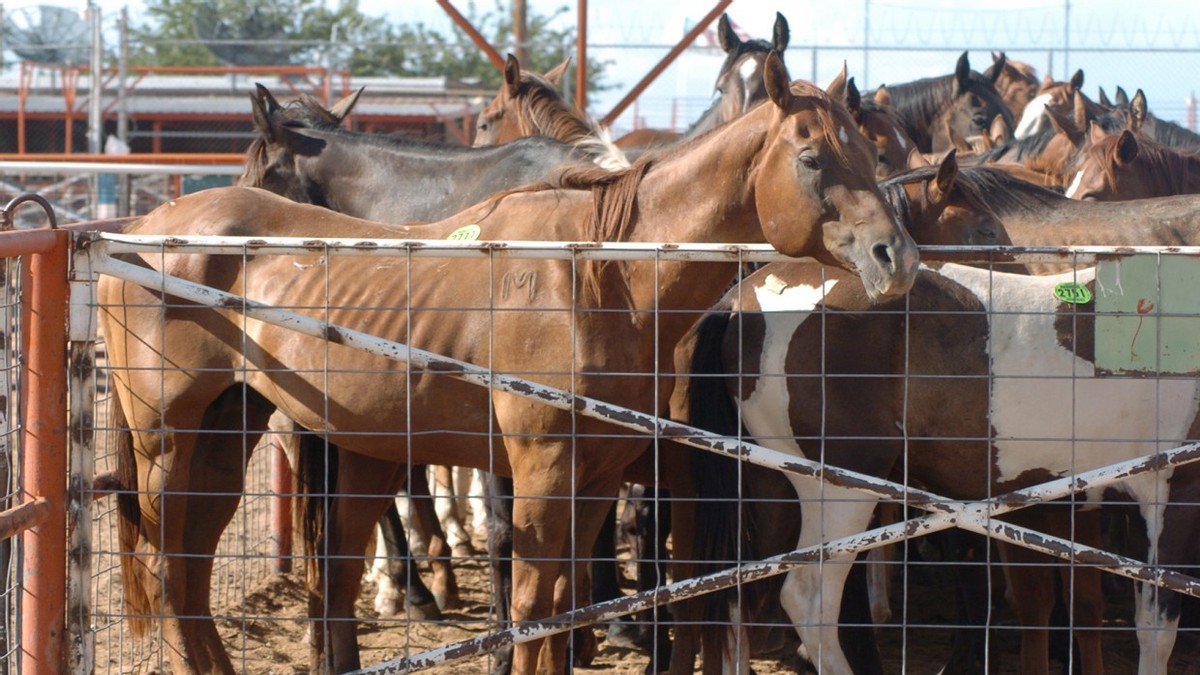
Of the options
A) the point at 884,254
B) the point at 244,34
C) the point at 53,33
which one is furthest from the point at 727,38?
the point at 244,34

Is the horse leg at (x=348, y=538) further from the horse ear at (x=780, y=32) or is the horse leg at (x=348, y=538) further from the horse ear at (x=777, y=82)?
the horse ear at (x=780, y=32)

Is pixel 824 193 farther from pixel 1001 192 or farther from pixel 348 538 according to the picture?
pixel 348 538

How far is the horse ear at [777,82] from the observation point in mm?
3365

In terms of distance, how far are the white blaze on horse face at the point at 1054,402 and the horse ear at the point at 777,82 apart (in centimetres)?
99

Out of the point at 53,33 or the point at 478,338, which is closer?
the point at 478,338

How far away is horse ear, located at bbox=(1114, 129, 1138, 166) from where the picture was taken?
19.1 feet

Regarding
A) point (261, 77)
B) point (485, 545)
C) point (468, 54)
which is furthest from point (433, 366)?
point (468, 54)

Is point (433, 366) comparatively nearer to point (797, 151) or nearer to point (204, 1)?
point (797, 151)

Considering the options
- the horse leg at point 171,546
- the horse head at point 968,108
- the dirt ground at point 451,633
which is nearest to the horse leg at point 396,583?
the dirt ground at point 451,633

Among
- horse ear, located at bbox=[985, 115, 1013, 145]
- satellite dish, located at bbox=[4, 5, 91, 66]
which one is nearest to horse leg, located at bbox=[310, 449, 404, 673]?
horse ear, located at bbox=[985, 115, 1013, 145]

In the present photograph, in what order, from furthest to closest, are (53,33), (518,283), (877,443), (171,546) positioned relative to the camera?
(53,33), (171,546), (877,443), (518,283)

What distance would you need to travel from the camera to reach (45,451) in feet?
9.69

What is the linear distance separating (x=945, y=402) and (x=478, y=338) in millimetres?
1394

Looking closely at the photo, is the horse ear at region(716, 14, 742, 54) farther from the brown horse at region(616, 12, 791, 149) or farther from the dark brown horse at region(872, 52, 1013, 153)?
the dark brown horse at region(872, 52, 1013, 153)
